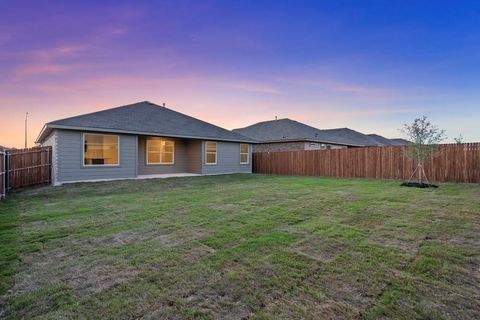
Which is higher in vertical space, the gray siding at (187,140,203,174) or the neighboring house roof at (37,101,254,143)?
the neighboring house roof at (37,101,254,143)

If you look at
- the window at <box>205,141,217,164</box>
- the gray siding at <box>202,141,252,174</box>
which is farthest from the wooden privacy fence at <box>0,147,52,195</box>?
the window at <box>205,141,217,164</box>

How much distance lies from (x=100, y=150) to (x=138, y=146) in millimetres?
2372

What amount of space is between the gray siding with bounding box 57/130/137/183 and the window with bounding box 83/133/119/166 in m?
0.21

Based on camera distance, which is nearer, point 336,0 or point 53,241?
point 53,241

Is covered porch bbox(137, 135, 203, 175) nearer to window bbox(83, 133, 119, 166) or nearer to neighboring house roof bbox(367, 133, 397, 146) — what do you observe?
window bbox(83, 133, 119, 166)

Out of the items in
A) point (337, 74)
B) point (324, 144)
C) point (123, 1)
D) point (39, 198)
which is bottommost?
point (39, 198)

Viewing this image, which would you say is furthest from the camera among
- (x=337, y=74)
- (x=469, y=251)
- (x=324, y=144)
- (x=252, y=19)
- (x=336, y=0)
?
(x=324, y=144)

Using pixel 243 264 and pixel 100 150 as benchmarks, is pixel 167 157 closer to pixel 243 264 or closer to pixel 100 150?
pixel 100 150

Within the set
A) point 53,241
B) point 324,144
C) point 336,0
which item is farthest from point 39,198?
point 324,144

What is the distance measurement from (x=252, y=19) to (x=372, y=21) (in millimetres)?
5031

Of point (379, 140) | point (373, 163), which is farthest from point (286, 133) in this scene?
point (379, 140)

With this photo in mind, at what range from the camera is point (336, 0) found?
10234 millimetres

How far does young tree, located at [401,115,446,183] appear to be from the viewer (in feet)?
33.7

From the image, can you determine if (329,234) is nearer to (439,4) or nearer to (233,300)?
(233,300)
